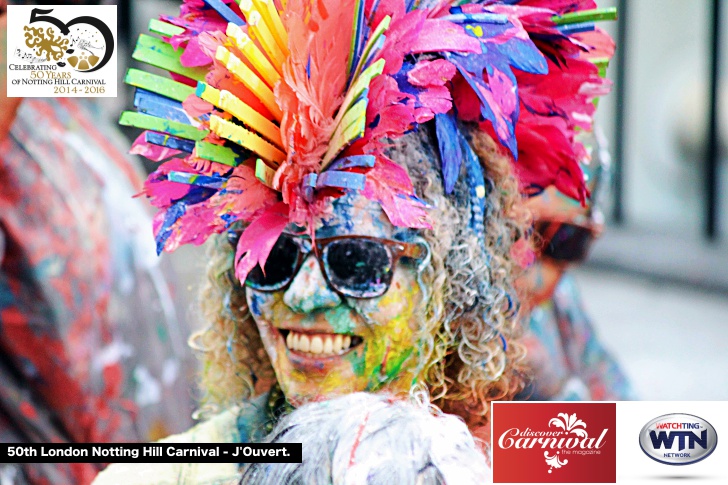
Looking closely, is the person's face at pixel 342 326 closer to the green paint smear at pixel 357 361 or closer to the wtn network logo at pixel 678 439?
the green paint smear at pixel 357 361

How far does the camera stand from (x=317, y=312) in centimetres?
129

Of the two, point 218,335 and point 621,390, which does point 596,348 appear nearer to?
point 621,390

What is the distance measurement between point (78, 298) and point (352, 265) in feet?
4.01

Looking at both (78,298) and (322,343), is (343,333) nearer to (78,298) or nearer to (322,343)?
(322,343)

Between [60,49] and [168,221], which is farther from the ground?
[60,49]

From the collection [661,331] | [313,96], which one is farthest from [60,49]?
[661,331]

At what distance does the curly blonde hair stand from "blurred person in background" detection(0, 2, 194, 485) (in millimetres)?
678

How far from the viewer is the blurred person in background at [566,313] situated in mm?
2016

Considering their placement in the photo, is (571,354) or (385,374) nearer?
(385,374)

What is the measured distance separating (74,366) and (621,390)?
4.91 feet

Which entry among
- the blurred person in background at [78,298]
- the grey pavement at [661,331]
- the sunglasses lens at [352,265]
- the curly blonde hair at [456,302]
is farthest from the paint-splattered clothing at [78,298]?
the grey pavement at [661,331]

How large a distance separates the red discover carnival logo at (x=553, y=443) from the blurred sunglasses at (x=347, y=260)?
13.0 inches

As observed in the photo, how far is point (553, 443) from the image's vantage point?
56.0 inches

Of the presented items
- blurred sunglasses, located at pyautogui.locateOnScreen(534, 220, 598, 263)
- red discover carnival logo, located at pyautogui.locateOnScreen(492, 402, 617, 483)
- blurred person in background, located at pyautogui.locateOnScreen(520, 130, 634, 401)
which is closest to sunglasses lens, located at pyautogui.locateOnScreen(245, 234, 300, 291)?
red discover carnival logo, located at pyautogui.locateOnScreen(492, 402, 617, 483)
